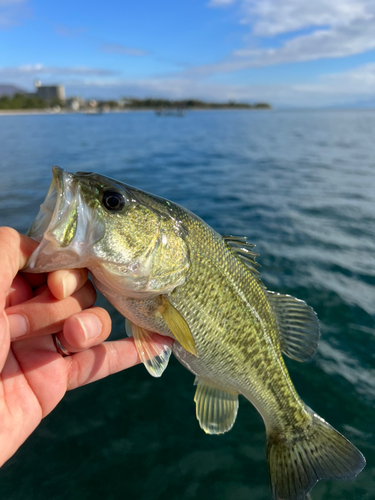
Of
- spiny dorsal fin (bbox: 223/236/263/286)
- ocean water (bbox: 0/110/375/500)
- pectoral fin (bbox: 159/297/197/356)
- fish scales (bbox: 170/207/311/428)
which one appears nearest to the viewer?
pectoral fin (bbox: 159/297/197/356)

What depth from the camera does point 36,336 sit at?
8.43ft

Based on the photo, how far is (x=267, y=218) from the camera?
1073 centimetres

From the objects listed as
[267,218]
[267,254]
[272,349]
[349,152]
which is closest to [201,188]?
[267,218]

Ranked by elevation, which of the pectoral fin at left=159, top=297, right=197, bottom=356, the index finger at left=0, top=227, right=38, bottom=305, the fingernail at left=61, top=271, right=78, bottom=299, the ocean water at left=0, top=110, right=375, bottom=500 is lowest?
the ocean water at left=0, top=110, right=375, bottom=500

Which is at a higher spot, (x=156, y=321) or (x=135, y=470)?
(x=156, y=321)

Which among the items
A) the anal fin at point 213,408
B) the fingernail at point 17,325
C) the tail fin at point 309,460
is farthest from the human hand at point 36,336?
the tail fin at point 309,460

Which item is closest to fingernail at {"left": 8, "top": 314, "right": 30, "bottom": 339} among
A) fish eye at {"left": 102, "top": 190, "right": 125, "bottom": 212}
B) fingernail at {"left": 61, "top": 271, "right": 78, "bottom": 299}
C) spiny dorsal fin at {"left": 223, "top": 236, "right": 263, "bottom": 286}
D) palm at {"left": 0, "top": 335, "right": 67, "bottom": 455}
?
fingernail at {"left": 61, "top": 271, "right": 78, "bottom": 299}

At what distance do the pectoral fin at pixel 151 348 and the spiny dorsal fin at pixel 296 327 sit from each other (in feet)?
3.80

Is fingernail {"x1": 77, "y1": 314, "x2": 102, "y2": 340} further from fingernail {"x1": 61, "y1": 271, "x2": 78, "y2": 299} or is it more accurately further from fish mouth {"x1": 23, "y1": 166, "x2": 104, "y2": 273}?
fish mouth {"x1": 23, "y1": 166, "x2": 104, "y2": 273}

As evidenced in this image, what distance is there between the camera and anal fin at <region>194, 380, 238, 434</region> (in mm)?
3336

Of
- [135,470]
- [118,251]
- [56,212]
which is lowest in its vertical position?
[135,470]

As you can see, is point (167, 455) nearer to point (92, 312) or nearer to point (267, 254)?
point (92, 312)

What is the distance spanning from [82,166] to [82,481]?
61.9 ft

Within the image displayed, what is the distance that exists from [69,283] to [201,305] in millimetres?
1097
